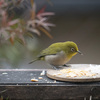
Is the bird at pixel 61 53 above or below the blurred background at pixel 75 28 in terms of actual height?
below

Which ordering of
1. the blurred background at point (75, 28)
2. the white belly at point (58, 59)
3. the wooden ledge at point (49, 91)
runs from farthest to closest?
1. the blurred background at point (75, 28)
2. the white belly at point (58, 59)
3. the wooden ledge at point (49, 91)

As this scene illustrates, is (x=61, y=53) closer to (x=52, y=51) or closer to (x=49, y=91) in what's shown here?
(x=52, y=51)

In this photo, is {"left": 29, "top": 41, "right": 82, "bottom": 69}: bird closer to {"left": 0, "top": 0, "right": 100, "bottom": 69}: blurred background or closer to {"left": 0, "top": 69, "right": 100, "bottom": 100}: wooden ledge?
{"left": 0, "top": 69, "right": 100, "bottom": 100}: wooden ledge

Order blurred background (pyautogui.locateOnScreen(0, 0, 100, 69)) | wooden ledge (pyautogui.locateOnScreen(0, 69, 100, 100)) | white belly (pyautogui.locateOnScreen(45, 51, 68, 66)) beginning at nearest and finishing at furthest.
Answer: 1. wooden ledge (pyautogui.locateOnScreen(0, 69, 100, 100))
2. white belly (pyautogui.locateOnScreen(45, 51, 68, 66))
3. blurred background (pyautogui.locateOnScreen(0, 0, 100, 69))

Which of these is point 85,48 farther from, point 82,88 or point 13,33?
point 82,88

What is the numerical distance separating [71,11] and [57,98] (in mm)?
5140

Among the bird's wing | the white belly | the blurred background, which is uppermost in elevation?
the blurred background

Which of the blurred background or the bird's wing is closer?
the bird's wing

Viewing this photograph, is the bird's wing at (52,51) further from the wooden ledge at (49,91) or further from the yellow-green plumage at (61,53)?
the wooden ledge at (49,91)

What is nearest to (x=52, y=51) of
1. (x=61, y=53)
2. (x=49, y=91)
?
(x=61, y=53)

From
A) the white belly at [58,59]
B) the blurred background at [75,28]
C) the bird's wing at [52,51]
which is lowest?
the white belly at [58,59]

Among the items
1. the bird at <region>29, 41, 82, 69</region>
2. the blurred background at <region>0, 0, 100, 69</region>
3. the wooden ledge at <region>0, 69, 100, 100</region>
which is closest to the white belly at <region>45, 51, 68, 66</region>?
the bird at <region>29, 41, 82, 69</region>

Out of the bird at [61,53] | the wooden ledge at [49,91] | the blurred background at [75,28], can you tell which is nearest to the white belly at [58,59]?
the bird at [61,53]

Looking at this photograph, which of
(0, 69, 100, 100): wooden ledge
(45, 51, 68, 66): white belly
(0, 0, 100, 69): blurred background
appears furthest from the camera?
(0, 0, 100, 69): blurred background
